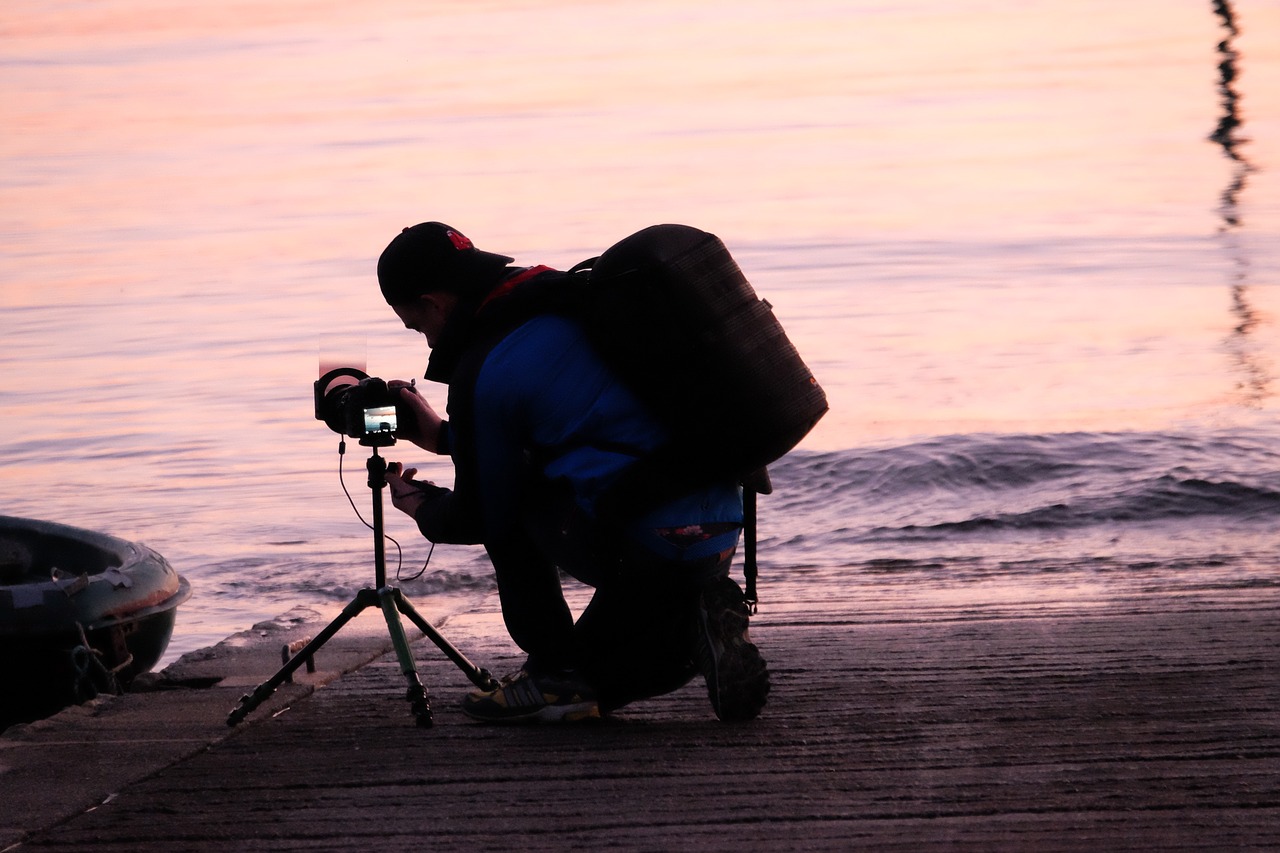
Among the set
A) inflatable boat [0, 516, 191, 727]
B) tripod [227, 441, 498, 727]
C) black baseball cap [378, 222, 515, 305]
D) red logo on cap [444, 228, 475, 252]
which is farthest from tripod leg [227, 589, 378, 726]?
inflatable boat [0, 516, 191, 727]

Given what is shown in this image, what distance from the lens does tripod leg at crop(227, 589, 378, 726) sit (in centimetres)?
484

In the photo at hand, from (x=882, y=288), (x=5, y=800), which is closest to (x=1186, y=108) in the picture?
(x=882, y=288)

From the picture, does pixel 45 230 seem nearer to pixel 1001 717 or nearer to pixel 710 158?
pixel 710 158

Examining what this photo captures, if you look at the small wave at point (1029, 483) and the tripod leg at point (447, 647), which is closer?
the tripod leg at point (447, 647)

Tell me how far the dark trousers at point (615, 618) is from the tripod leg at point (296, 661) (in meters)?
0.38

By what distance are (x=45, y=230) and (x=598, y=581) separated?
83.4 ft

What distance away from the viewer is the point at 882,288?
2050cm

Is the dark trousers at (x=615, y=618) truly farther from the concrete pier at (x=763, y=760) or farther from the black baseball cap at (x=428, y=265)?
the black baseball cap at (x=428, y=265)

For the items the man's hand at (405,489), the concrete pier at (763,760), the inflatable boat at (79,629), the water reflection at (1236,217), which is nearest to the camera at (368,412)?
the man's hand at (405,489)

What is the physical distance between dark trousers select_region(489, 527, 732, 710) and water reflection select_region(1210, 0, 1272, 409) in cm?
842

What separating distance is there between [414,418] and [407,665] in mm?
643

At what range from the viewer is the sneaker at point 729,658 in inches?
182

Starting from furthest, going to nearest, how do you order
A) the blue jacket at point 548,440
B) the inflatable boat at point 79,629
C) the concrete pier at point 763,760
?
the inflatable boat at point 79,629 < the blue jacket at point 548,440 < the concrete pier at point 763,760

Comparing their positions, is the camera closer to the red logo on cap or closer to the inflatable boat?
the red logo on cap
